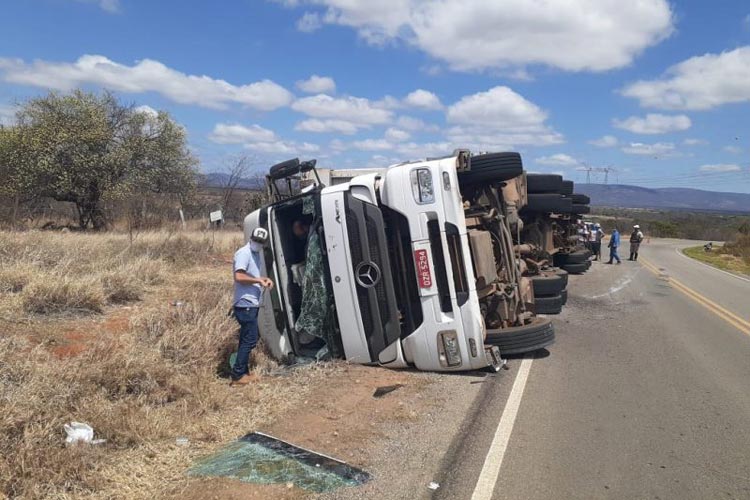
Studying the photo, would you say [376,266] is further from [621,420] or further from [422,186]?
[621,420]

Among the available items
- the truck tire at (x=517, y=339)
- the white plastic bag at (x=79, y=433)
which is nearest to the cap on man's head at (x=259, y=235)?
the white plastic bag at (x=79, y=433)

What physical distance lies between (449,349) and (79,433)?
3532 mm

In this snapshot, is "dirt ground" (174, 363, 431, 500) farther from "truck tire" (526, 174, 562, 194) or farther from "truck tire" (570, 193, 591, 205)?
"truck tire" (570, 193, 591, 205)

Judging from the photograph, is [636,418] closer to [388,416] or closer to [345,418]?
[388,416]

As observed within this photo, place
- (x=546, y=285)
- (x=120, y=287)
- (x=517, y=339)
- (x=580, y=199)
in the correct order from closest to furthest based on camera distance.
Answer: (x=517, y=339), (x=120, y=287), (x=546, y=285), (x=580, y=199)

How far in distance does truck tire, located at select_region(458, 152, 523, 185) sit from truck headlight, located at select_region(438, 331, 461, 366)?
2065 mm

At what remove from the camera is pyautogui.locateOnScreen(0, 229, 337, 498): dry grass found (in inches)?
148

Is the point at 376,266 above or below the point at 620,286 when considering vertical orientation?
above

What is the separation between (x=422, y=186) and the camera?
6184 mm

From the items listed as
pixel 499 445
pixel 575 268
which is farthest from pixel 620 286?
pixel 499 445

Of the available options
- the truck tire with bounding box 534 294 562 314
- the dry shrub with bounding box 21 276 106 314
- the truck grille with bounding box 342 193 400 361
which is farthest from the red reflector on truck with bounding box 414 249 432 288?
the dry shrub with bounding box 21 276 106 314

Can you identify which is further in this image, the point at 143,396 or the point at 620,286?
the point at 620,286

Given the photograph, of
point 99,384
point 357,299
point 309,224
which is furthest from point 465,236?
point 99,384

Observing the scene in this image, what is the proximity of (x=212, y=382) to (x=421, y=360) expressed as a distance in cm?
217
